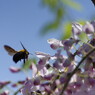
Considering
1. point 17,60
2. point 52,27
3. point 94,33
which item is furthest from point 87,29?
point 52,27

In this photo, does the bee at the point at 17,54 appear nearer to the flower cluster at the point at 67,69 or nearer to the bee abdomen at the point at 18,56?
the bee abdomen at the point at 18,56

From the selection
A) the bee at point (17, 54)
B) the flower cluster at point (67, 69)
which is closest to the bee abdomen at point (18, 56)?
the bee at point (17, 54)

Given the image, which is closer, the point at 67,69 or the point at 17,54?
the point at 67,69

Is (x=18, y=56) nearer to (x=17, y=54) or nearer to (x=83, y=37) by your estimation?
(x=17, y=54)

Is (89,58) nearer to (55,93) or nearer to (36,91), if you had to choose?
(55,93)

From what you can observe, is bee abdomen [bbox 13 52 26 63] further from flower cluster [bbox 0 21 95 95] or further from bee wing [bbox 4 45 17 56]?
flower cluster [bbox 0 21 95 95]

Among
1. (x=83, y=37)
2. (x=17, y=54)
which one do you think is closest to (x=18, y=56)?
(x=17, y=54)

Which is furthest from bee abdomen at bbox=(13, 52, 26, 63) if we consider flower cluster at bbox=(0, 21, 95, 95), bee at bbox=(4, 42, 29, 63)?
flower cluster at bbox=(0, 21, 95, 95)

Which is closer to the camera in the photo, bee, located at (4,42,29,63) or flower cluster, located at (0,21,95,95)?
flower cluster, located at (0,21,95,95)
